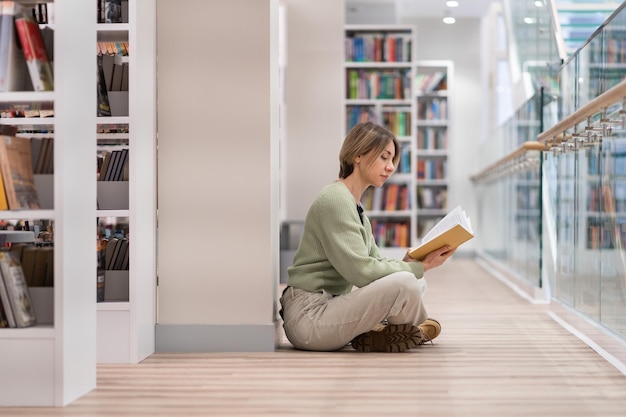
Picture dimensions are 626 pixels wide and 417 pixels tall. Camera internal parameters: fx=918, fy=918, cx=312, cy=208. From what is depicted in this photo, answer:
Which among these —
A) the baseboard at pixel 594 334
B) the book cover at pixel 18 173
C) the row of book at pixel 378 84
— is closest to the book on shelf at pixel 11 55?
the book cover at pixel 18 173

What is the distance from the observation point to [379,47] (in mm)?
9961

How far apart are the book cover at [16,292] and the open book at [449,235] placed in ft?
5.16

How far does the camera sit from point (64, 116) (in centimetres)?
272

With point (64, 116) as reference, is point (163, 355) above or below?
below

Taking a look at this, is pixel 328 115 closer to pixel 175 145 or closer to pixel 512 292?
pixel 512 292

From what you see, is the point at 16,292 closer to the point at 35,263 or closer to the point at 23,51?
the point at 35,263

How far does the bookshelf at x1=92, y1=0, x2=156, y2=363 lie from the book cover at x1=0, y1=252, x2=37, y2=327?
673mm

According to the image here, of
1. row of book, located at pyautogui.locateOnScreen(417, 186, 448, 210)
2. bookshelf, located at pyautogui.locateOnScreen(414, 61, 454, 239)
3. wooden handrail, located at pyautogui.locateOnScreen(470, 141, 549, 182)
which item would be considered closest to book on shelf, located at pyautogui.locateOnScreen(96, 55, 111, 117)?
wooden handrail, located at pyautogui.locateOnScreen(470, 141, 549, 182)

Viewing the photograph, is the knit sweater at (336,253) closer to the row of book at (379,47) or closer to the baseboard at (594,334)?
the baseboard at (594,334)

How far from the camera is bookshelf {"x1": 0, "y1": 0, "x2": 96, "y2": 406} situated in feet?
8.82

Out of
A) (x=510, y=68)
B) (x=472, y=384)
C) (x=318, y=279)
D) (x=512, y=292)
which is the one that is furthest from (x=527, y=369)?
(x=510, y=68)

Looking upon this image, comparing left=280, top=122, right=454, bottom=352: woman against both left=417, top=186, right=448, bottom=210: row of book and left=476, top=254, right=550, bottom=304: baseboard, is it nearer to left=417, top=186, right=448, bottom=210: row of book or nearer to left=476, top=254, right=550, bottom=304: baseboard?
left=476, top=254, right=550, bottom=304: baseboard

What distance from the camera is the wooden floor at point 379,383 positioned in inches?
102

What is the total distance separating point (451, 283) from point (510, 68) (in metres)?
2.13
